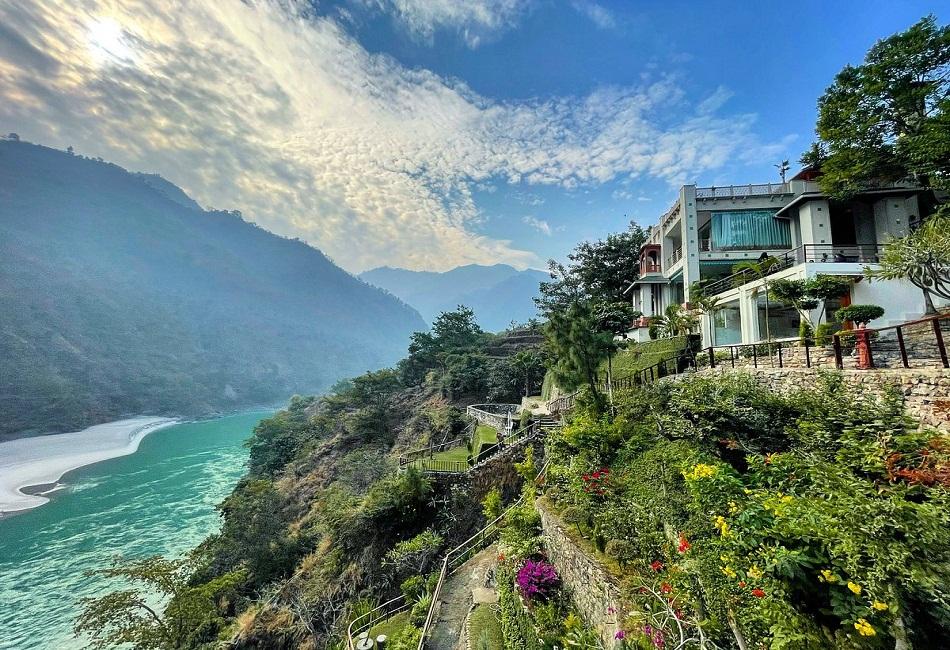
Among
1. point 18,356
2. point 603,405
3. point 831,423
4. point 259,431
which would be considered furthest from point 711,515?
point 18,356

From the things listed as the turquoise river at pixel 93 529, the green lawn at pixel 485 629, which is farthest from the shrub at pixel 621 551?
the turquoise river at pixel 93 529

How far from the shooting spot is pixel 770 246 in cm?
1781

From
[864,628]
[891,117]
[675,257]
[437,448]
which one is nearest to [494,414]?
[437,448]

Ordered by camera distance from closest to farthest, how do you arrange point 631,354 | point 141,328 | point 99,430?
point 631,354 < point 99,430 < point 141,328

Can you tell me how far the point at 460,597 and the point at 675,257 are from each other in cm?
2012

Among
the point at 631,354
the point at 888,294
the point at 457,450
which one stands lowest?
the point at 457,450

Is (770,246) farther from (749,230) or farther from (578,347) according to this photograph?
(578,347)

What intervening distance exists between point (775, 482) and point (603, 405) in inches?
262

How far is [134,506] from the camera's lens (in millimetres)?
31766

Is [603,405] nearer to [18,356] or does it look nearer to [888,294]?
[888,294]

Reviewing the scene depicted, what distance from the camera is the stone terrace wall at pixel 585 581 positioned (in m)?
5.13

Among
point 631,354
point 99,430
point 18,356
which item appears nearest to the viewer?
point 631,354

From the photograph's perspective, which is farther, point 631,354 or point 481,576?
point 631,354

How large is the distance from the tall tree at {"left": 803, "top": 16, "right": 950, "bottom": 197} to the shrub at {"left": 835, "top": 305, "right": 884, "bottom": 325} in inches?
286
